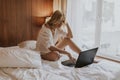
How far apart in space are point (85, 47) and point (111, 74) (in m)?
1.87

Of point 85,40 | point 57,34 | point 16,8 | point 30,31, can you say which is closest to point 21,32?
point 30,31

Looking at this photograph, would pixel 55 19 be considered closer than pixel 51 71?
No

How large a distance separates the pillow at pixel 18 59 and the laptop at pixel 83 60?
0.38m

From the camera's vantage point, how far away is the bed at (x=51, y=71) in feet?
5.94

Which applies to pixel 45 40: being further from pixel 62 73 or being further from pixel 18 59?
pixel 62 73

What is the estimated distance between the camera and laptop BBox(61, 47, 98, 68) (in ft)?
7.11

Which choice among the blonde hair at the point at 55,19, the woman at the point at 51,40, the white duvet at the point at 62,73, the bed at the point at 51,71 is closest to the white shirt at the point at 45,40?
the woman at the point at 51,40

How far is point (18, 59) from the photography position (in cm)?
209

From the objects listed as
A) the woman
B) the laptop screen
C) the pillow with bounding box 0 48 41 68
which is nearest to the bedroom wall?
the woman

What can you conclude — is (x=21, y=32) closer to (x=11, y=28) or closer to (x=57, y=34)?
(x=11, y=28)

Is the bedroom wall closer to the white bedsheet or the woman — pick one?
the woman

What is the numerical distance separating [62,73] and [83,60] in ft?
1.25

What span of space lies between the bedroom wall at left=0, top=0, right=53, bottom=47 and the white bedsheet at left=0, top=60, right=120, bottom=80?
1337 millimetres

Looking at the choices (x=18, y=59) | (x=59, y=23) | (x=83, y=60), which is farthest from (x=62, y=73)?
(x=59, y=23)
